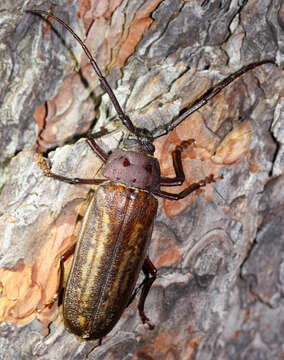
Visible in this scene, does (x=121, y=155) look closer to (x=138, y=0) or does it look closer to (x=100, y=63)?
(x=100, y=63)

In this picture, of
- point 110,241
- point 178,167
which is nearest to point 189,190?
point 178,167

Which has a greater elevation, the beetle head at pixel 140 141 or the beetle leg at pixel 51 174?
the beetle head at pixel 140 141

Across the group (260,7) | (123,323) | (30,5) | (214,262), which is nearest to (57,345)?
(123,323)

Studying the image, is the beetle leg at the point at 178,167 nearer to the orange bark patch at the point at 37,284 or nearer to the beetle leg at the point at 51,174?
the beetle leg at the point at 51,174

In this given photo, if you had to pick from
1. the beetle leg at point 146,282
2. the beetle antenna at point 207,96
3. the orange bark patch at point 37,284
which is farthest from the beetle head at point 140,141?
the beetle leg at point 146,282

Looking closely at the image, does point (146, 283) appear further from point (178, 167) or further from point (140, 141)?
point (140, 141)

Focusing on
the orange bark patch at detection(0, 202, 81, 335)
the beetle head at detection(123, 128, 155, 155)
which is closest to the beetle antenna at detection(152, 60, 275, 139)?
the beetle head at detection(123, 128, 155, 155)

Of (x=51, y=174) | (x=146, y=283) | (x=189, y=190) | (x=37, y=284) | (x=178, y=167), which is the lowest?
(x=37, y=284)
